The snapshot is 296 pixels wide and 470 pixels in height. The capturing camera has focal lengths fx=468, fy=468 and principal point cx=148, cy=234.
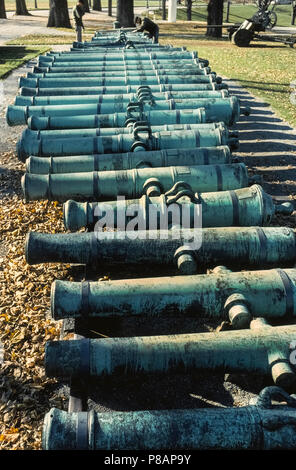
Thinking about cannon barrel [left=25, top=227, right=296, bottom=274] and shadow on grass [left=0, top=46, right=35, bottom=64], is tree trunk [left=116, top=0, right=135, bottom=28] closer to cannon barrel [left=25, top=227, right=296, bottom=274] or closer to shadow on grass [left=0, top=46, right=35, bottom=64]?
shadow on grass [left=0, top=46, right=35, bottom=64]

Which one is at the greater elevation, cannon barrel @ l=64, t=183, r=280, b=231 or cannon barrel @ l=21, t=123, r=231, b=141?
cannon barrel @ l=21, t=123, r=231, b=141

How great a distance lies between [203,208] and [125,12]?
3081 centimetres

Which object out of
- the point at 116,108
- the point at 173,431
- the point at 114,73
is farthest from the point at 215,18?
the point at 173,431

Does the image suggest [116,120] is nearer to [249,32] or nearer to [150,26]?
[150,26]

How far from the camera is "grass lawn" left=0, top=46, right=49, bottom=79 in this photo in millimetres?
21031

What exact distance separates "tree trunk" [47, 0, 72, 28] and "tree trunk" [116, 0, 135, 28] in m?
5.46

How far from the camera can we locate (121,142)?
9.32 m

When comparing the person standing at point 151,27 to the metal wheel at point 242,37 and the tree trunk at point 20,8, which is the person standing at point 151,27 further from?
the tree trunk at point 20,8

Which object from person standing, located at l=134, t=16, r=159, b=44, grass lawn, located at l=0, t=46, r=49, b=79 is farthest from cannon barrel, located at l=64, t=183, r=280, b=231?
person standing, located at l=134, t=16, r=159, b=44

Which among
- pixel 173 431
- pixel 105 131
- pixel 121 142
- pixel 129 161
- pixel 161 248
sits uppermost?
pixel 105 131

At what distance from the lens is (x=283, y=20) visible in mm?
54500

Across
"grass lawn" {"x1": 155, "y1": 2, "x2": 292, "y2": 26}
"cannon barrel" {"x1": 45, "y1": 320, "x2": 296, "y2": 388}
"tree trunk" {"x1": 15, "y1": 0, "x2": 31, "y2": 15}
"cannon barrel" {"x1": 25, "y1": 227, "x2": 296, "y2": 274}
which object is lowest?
"cannon barrel" {"x1": 45, "y1": 320, "x2": 296, "y2": 388}

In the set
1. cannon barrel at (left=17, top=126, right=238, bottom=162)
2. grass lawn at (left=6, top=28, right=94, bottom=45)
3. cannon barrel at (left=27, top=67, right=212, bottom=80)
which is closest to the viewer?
cannon barrel at (left=17, top=126, right=238, bottom=162)
